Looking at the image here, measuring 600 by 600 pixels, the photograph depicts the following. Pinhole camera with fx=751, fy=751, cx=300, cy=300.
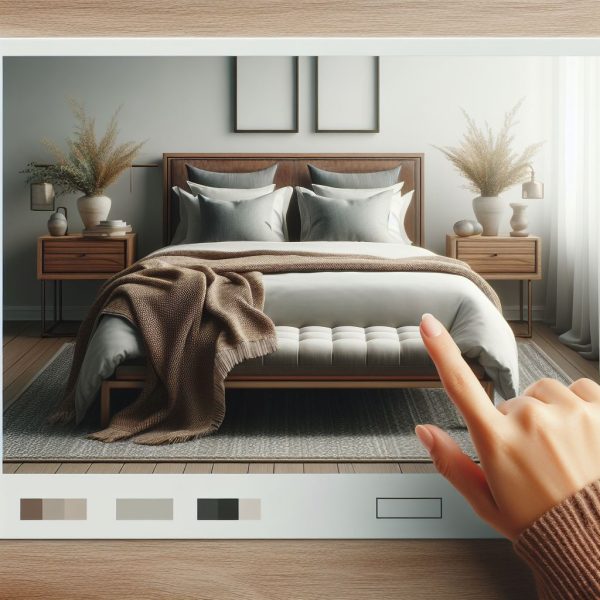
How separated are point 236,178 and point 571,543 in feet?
4.15

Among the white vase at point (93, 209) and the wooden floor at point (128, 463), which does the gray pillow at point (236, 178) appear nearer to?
the white vase at point (93, 209)

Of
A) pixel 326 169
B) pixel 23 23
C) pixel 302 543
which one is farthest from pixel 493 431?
pixel 326 169

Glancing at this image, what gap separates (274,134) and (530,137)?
117 cm

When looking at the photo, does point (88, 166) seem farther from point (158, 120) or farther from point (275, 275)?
point (275, 275)

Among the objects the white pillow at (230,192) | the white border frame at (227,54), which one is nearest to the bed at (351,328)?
the white pillow at (230,192)

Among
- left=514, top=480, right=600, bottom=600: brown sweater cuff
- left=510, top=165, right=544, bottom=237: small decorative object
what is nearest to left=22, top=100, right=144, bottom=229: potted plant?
left=510, top=165, right=544, bottom=237: small decorative object

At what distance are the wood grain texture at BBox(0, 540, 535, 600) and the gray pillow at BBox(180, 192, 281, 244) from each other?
2.27 ft

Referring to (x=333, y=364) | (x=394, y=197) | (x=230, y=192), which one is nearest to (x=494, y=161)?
(x=394, y=197)

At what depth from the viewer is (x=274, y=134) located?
2.29 metres

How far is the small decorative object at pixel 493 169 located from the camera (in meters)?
1.15

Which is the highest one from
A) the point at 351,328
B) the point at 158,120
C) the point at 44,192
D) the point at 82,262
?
the point at 158,120

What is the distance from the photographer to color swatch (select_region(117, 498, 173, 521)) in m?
0.71

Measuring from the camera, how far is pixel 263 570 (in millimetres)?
698

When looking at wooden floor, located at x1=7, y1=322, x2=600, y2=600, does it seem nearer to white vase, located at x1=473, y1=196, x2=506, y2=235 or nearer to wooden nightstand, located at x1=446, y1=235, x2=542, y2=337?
wooden nightstand, located at x1=446, y1=235, x2=542, y2=337
